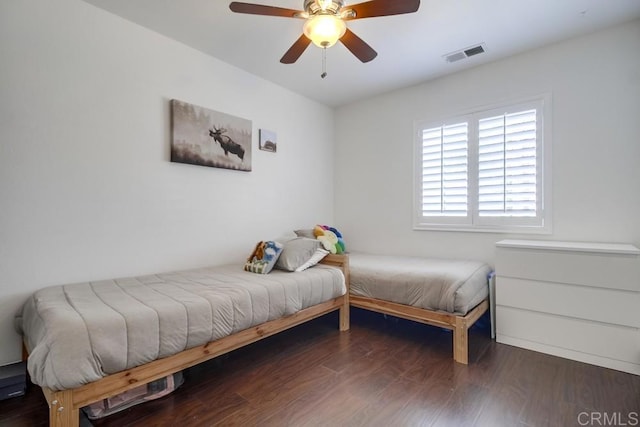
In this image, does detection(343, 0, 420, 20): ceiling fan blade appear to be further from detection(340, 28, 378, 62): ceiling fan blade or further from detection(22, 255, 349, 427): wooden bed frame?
detection(22, 255, 349, 427): wooden bed frame

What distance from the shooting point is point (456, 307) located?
7.62ft

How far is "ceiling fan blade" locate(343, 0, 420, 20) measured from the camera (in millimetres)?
1643

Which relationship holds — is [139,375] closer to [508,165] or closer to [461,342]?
[461,342]

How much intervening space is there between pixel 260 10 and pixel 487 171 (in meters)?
2.55

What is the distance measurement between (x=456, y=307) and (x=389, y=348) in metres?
0.66

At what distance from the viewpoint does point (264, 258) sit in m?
2.64

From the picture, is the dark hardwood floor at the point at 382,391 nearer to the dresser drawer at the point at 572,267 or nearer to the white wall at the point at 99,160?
the dresser drawer at the point at 572,267

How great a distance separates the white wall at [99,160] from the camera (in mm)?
1971

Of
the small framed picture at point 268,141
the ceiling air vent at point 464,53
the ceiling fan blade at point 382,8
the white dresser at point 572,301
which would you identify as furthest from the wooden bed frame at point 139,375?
the ceiling air vent at point 464,53

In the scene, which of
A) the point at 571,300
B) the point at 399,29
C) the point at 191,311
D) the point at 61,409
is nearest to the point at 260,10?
the point at 399,29

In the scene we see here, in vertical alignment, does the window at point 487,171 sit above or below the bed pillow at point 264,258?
above

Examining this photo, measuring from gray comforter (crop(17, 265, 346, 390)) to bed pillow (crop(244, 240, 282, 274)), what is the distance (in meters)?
0.08

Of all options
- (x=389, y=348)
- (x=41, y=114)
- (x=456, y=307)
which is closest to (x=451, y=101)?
(x=456, y=307)

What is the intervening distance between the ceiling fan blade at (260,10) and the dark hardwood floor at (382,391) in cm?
227
